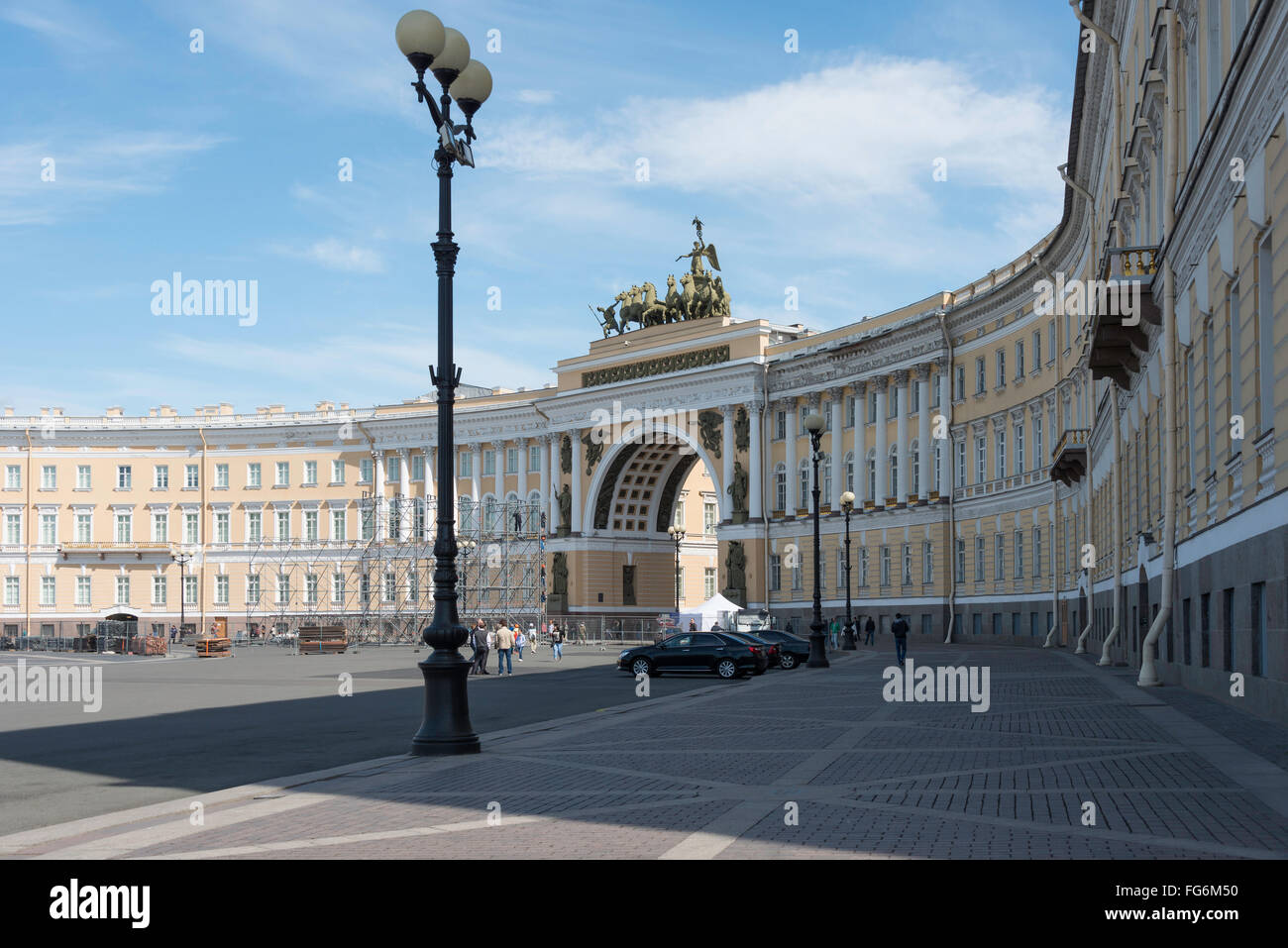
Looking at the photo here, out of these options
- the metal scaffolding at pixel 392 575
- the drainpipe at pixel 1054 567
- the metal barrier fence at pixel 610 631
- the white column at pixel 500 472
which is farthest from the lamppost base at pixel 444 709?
the white column at pixel 500 472

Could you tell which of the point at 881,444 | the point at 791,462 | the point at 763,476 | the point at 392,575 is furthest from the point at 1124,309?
the point at 392,575

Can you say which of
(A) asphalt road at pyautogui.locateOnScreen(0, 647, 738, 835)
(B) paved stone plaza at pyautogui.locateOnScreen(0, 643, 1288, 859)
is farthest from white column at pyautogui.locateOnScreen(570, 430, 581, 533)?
(B) paved stone plaza at pyautogui.locateOnScreen(0, 643, 1288, 859)

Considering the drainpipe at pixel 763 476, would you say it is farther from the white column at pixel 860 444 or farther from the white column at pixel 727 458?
the white column at pixel 860 444

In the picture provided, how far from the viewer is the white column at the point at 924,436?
70750mm

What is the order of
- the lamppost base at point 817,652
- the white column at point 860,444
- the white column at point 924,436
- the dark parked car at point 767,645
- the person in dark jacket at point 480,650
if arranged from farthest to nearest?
the white column at point 860,444
the white column at point 924,436
the person in dark jacket at point 480,650
the lamppost base at point 817,652
the dark parked car at point 767,645

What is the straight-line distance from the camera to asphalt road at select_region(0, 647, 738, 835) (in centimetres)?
1430

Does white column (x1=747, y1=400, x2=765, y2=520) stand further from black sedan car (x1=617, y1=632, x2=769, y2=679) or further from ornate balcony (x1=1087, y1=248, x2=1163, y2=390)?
ornate balcony (x1=1087, y1=248, x2=1163, y2=390)

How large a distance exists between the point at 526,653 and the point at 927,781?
4809 cm

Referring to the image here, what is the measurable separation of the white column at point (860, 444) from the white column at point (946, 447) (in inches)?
266

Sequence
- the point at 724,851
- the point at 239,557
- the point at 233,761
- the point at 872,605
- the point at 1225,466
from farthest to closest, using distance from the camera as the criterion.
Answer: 1. the point at 239,557
2. the point at 872,605
3. the point at 1225,466
4. the point at 233,761
5. the point at 724,851

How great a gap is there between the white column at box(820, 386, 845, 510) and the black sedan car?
1541 inches
